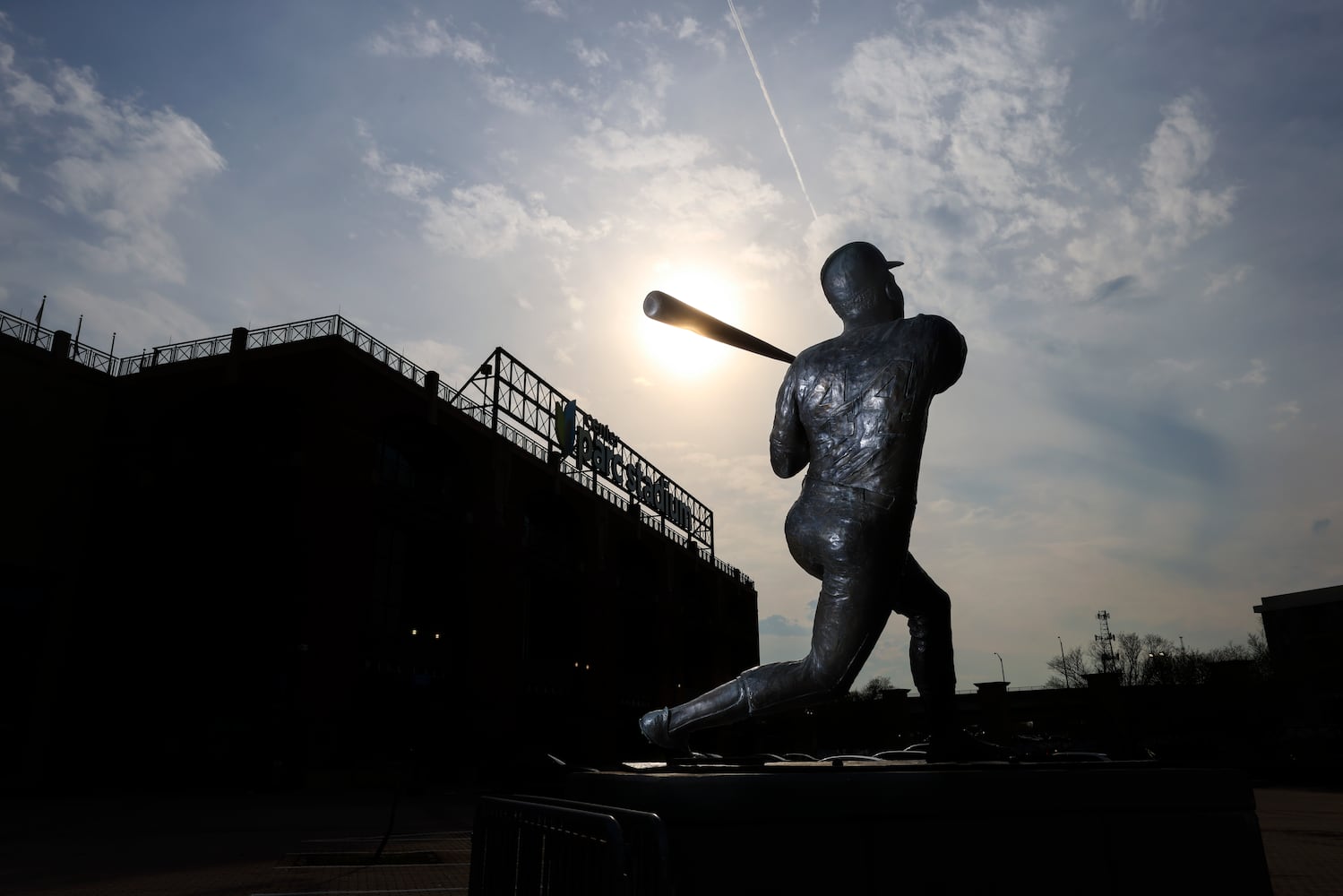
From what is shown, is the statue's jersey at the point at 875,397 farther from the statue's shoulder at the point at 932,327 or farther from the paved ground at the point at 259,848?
the paved ground at the point at 259,848

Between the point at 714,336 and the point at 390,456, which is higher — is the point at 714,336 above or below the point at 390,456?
below

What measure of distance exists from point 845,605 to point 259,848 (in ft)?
43.1

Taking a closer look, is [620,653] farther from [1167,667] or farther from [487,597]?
[1167,667]

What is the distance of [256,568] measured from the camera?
85.8ft

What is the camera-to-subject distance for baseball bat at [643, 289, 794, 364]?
3709 millimetres

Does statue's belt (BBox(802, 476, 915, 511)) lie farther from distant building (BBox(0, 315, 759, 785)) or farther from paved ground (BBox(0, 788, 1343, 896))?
distant building (BBox(0, 315, 759, 785))

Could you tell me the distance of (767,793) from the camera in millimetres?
2545

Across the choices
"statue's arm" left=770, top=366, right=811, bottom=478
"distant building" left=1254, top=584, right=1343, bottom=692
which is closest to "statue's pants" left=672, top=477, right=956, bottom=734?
"statue's arm" left=770, top=366, right=811, bottom=478

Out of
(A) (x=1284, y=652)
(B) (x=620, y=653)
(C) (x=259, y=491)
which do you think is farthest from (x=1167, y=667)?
(C) (x=259, y=491)

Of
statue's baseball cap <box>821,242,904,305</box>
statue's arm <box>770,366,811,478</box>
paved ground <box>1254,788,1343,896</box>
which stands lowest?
paved ground <box>1254,788,1343,896</box>

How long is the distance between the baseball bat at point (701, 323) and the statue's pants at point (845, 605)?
0.85m

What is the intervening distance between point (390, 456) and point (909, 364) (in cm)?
2942

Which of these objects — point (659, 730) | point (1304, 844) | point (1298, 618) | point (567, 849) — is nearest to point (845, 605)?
point (659, 730)

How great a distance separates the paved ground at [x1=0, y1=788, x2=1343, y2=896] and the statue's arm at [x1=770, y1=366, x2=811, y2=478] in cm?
800
